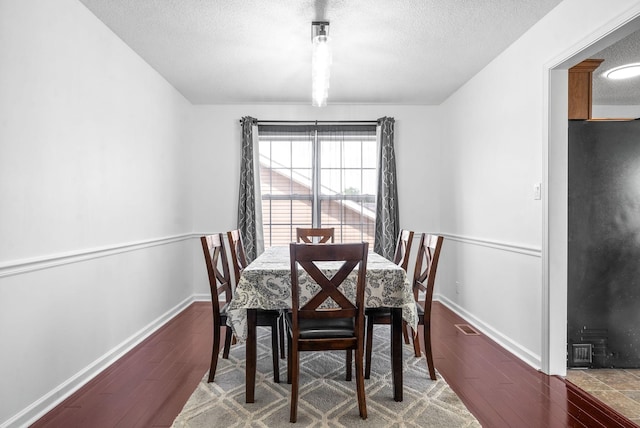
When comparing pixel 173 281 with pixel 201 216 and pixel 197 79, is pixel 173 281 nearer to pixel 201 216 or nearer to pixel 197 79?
pixel 201 216

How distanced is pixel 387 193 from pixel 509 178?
66.6 inches

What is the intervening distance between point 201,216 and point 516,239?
3.58 m

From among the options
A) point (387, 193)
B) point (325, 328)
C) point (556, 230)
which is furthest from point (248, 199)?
point (556, 230)

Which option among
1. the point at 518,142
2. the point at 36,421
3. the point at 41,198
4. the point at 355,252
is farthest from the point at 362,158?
the point at 36,421

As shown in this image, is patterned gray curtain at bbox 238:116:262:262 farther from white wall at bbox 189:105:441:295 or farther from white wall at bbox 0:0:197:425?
white wall at bbox 0:0:197:425

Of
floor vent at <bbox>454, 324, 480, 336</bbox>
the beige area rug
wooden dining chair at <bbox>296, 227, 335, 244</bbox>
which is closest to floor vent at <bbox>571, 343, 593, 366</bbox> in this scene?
floor vent at <bbox>454, 324, 480, 336</bbox>

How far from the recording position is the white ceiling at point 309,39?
2.57m

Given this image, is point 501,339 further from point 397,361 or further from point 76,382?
point 76,382

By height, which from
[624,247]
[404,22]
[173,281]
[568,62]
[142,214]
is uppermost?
[404,22]

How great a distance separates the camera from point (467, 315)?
13.0 ft

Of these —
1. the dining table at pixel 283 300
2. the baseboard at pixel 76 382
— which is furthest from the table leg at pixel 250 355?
the baseboard at pixel 76 382

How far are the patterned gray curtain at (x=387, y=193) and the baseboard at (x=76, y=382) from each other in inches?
105

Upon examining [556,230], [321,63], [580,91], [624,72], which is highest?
[624,72]

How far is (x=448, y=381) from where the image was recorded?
249cm
